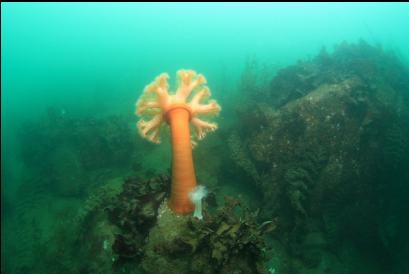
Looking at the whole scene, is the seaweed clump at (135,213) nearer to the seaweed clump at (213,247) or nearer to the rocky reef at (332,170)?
the seaweed clump at (213,247)

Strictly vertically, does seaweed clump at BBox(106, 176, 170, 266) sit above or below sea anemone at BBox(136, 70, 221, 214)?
below

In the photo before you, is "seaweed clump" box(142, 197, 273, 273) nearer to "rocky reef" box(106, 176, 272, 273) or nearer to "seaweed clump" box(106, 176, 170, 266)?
"rocky reef" box(106, 176, 272, 273)

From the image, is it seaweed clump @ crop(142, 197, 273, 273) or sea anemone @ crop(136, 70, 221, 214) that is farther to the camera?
sea anemone @ crop(136, 70, 221, 214)

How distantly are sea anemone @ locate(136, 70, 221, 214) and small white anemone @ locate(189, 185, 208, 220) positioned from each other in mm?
77

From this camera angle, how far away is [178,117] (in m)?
4.82

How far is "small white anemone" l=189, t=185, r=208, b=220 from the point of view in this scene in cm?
465

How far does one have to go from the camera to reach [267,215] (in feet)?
19.4

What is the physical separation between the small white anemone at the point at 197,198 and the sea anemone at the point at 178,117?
8 centimetres

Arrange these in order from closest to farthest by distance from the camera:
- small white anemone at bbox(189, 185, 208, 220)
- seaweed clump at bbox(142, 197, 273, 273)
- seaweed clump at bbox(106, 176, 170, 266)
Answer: seaweed clump at bbox(142, 197, 273, 273) → seaweed clump at bbox(106, 176, 170, 266) → small white anemone at bbox(189, 185, 208, 220)

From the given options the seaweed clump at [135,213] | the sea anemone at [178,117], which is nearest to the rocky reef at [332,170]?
the sea anemone at [178,117]

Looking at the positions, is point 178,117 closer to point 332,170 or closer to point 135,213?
point 135,213

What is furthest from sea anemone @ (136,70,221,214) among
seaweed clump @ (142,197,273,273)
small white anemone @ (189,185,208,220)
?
seaweed clump @ (142,197,273,273)

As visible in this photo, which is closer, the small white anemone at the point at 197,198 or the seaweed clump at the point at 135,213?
the seaweed clump at the point at 135,213

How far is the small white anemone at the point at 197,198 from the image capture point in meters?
4.65
